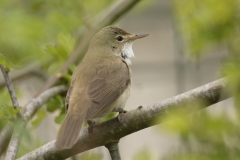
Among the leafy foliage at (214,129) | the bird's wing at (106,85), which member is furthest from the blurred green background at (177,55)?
the bird's wing at (106,85)

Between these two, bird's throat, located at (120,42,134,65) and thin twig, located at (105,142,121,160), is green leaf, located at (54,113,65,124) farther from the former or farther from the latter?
bird's throat, located at (120,42,134,65)

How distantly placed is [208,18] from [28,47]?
1.63m

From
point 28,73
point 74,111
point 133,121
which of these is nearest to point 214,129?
point 133,121

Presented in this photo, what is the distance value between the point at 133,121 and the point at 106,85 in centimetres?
79

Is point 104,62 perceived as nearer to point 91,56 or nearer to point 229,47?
point 91,56

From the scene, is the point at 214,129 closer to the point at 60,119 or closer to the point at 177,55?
the point at 60,119

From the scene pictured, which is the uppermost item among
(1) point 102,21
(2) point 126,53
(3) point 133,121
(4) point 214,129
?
(1) point 102,21

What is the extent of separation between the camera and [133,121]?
2.78m

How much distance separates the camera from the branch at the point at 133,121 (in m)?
2.46

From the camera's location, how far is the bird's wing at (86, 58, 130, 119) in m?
3.24

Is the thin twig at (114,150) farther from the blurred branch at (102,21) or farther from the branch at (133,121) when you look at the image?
the blurred branch at (102,21)

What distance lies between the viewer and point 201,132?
6.30 ft

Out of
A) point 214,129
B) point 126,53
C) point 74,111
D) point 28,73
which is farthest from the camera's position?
point 28,73

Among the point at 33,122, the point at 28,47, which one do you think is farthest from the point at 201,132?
the point at 28,47
